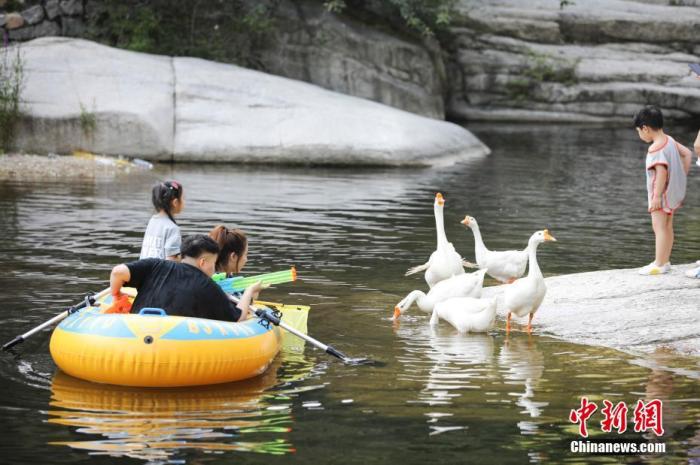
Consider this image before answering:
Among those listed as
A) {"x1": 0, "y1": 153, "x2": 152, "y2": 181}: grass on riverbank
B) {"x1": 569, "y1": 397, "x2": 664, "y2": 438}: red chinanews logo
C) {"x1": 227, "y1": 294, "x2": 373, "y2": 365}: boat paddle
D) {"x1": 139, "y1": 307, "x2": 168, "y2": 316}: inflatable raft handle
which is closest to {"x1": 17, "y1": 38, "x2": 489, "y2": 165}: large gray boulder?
{"x1": 0, "y1": 153, "x2": 152, "y2": 181}: grass on riverbank

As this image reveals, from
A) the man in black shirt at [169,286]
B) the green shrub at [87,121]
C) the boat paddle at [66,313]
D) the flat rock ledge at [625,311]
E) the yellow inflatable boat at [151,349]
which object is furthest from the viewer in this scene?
the green shrub at [87,121]

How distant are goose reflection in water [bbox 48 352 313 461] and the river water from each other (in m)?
0.02

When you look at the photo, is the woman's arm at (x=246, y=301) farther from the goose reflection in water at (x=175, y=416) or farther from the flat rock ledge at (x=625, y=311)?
the flat rock ledge at (x=625, y=311)

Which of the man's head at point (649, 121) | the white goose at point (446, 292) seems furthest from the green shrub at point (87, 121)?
the man's head at point (649, 121)

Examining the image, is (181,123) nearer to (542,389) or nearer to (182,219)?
(182,219)

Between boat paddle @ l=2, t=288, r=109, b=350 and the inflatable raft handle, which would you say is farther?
boat paddle @ l=2, t=288, r=109, b=350

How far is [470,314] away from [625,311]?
3.96 ft

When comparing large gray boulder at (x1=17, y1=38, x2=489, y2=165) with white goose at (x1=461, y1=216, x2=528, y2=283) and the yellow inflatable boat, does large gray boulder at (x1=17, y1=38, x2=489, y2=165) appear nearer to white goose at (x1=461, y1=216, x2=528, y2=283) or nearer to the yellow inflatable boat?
white goose at (x1=461, y1=216, x2=528, y2=283)

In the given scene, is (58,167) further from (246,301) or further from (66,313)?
(246,301)

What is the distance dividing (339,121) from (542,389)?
1274 cm

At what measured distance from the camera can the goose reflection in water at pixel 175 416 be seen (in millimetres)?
5859

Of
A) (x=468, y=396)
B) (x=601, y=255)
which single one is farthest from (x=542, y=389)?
(x=601, y=255)

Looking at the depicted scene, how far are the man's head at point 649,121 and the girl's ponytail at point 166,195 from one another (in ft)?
12.7

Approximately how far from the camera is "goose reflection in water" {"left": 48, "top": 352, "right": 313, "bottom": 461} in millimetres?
5859
